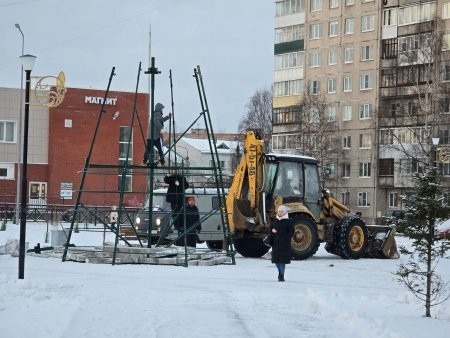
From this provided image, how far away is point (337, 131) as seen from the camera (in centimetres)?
8288

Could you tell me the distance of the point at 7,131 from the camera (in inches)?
2815

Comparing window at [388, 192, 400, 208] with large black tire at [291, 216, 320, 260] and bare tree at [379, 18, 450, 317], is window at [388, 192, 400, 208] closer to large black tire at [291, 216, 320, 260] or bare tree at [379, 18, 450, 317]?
bare tree at [379, 18, 450, 317]

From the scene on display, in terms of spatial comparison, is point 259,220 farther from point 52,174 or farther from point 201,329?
point 52,174

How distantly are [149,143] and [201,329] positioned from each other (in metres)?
13.0

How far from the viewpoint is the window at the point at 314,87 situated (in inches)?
3361

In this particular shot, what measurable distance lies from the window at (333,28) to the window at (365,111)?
7568 mm

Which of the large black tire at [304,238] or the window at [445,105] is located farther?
the window at [445,105]

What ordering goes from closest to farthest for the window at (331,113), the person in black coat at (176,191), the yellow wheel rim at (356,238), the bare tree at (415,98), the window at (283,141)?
the person in black coat at (176,191)
the yellow wheel rim at (356,238)
the bare tree at (415,98)
the window at (331,113)
the window at (283,141)

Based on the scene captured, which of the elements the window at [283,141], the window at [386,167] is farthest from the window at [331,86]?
the window at [386,167]

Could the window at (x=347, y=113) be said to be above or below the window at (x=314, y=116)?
above

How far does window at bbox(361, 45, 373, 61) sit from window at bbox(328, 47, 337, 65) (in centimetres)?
335

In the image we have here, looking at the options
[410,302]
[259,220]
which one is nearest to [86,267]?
[259,220]

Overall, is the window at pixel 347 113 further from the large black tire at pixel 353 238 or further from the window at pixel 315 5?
the large black tire at pixel 353 238

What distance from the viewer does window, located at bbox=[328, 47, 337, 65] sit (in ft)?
278
